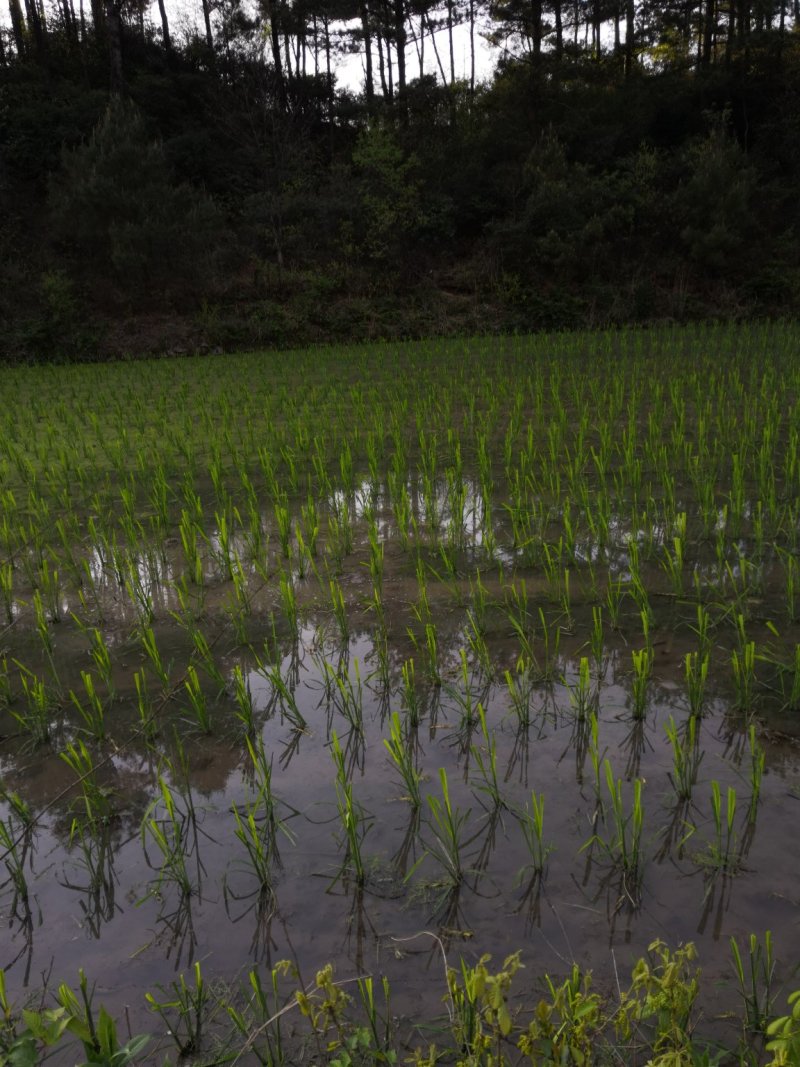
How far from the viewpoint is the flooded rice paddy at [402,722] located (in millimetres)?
1787

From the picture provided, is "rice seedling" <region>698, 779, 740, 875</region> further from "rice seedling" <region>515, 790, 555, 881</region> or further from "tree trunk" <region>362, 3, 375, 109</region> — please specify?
"tree trunk" <region>362, 3, 375, 109</region>

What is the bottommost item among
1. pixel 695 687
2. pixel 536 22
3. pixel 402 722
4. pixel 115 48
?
pixel 402 722

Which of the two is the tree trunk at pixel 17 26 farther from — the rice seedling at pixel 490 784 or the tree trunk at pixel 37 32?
the rice seedling at pixel 490 784

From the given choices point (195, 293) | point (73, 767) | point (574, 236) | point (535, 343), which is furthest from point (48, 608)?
point (574, 236)

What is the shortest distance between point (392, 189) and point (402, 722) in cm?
2109

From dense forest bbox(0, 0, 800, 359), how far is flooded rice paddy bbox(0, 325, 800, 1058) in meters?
14.3

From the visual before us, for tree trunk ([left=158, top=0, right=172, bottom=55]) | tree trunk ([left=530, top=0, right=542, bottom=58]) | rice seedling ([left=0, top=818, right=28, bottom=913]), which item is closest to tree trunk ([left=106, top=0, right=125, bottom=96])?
tree trunk ([left=158, top=0, right=172, bottom=55])

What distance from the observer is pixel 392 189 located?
21.2 m

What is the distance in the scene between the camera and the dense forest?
61.9 ft

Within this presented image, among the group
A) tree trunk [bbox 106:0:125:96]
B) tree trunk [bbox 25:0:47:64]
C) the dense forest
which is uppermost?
tree trunk [bbox 25:0:47:64]

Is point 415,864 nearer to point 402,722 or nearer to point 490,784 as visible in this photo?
point 490,784

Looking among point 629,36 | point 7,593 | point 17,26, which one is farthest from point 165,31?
point 7,593

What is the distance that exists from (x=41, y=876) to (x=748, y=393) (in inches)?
310

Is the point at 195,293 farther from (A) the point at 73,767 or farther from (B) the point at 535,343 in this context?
(A) the point at 73,767
